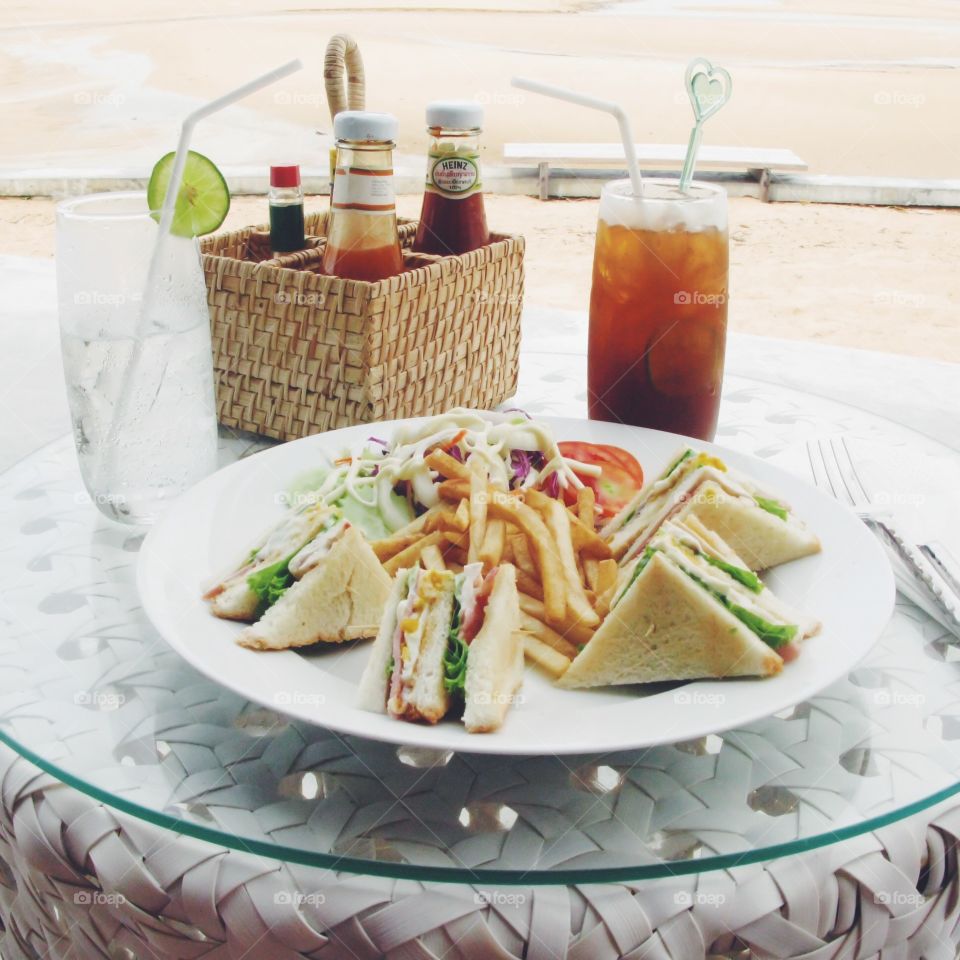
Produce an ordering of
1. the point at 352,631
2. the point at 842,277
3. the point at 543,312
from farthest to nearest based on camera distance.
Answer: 1. the point at 842,277
2. the point at 543,312
3. the point at 352,631

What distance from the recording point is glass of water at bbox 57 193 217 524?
1426 millimetres

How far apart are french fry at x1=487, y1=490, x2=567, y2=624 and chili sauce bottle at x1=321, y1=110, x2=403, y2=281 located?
2.02ft

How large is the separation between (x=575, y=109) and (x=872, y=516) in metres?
16.3

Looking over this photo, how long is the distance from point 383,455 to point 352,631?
43 centimetres

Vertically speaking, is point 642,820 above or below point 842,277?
above

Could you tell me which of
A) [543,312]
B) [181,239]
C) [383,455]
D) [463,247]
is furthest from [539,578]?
[543,312]

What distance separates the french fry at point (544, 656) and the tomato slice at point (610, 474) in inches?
15.7

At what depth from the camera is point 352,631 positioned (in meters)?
1.21

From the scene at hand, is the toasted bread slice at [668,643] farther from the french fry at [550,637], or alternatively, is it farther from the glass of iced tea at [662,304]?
the glass of iced tea at [662,304]

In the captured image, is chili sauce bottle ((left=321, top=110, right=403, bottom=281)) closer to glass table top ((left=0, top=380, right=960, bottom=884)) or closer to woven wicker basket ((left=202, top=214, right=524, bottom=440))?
woven wicker basket ((left=202, top=214, right=524, bottom=440))

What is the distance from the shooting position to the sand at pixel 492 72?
1374 cm

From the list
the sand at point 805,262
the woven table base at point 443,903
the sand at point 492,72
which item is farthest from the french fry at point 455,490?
the sand at point 492,72

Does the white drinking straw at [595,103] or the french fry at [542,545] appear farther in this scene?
the white drinking straw at [595,103]

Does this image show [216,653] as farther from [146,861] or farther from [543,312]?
[543,312]
